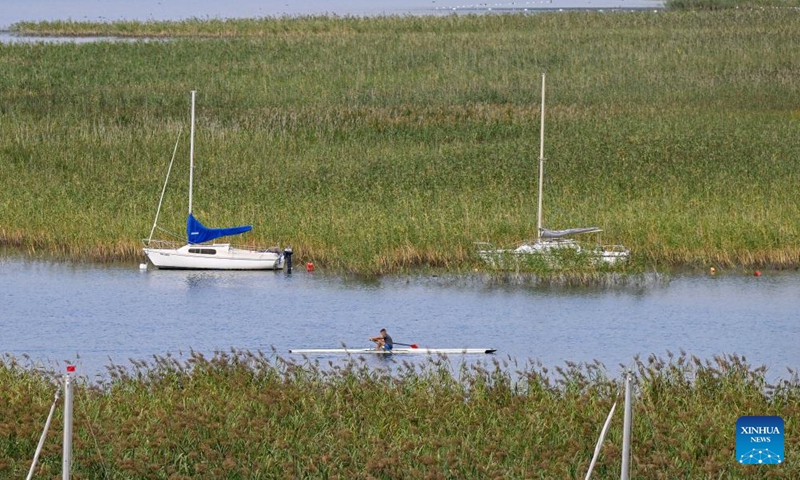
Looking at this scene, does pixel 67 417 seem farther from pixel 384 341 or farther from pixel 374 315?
pixel 374 315

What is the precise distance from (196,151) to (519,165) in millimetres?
13277

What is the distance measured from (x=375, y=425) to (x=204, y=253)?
75.5 feet

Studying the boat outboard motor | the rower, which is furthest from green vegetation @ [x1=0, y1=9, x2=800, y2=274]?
the rower

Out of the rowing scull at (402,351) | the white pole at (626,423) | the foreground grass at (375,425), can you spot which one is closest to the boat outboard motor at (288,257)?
the rowing scull at (402,351)

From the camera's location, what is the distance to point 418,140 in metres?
61.6

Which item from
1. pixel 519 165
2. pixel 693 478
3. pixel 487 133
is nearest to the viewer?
pixel 693 478

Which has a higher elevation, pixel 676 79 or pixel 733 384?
pixel 676 79

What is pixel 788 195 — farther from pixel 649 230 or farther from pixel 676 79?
pixel 676 79

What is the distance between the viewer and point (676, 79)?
73.2 meters

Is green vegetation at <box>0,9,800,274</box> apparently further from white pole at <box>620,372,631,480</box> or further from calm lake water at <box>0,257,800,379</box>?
white pole at <box>620,372,631,480</box>

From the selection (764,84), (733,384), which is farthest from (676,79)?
(733,384)

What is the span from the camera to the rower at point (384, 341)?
34.8 m

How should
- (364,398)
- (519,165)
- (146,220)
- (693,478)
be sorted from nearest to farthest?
1. (693,478)
2. (364,398)
3. (146,220)
4. (519,165)

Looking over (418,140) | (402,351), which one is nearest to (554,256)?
(402,351)
